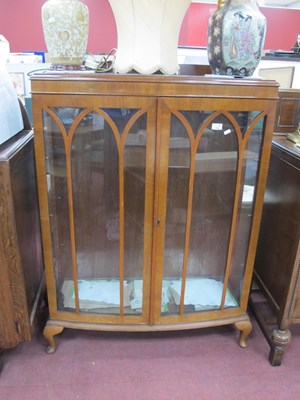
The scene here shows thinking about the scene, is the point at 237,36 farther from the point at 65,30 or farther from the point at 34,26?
the point at 34,26

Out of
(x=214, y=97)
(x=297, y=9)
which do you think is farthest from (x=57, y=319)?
(x=297, y=9)

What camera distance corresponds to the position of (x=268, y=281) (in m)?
1.42

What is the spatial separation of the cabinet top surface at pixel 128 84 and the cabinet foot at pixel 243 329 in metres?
0.92

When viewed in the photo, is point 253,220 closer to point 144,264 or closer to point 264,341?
point 144,264

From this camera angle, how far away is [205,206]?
4.13ft

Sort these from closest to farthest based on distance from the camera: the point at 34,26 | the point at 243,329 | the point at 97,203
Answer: the point at 97,203 → the point at 243,329 → the point at 34,26

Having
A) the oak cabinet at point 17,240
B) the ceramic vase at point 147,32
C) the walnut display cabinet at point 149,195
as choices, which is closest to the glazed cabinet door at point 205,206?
the walnut display cabinet at point 149,195

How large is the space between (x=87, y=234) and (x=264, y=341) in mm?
908

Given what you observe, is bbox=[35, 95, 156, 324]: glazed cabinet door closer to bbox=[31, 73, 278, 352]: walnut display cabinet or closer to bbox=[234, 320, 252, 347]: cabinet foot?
bbox=[31, 73, 278, 352]: walnut display cabinet

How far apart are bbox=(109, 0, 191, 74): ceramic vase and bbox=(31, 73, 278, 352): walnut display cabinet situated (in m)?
0.09

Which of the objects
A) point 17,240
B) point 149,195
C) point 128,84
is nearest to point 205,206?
point 149,195

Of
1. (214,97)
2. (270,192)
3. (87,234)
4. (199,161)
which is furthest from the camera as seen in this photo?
(270,192)

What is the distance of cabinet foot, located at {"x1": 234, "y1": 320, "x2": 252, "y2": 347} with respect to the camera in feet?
4.45

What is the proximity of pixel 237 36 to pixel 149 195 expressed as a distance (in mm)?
586
